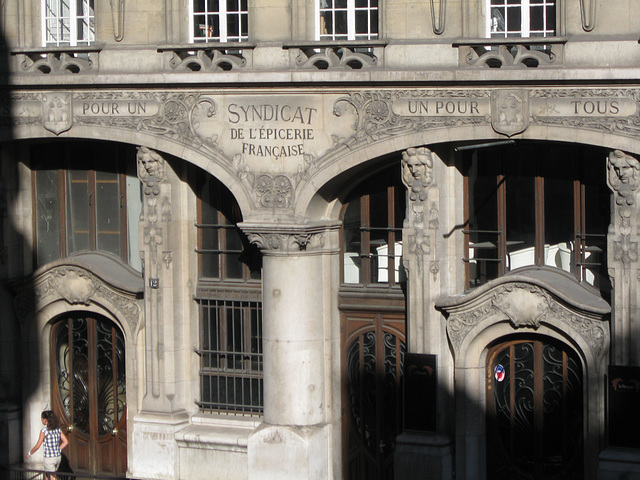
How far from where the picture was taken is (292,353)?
19.2 m

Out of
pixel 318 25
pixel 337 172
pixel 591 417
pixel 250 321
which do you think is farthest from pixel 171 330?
pixel 591 417

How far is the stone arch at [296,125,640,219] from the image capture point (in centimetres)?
1716

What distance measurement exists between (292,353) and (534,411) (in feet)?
11.3

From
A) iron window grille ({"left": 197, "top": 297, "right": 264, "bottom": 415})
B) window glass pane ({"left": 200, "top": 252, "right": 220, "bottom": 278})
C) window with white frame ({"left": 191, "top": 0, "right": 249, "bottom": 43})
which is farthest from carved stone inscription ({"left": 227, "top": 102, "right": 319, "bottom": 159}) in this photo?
iron window grille ({"left": 197, "top": 297, "right": 264, "bottom": 415})

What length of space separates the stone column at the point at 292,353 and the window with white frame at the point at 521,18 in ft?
12.1

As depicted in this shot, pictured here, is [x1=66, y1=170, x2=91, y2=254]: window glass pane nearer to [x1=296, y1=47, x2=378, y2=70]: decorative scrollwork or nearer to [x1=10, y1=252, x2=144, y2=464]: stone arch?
[x1=10, y1=252, x2=144, y2=464]: stone arch

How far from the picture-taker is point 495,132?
17.7m

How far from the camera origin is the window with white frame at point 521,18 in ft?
58.9

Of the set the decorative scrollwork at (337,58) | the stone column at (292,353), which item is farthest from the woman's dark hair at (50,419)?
the decorative scrollwork at (337,58)

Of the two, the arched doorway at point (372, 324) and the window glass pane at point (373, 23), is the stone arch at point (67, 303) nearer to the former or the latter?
the arched doorway at point (372, 324)

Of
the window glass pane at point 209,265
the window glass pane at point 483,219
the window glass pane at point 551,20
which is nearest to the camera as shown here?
the window glass pane at point 551,20

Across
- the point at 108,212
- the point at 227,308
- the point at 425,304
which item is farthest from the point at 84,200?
the point at 425,304

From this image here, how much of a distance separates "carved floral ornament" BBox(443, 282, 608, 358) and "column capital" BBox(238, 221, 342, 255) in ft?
7.22

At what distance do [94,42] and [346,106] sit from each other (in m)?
4.15
